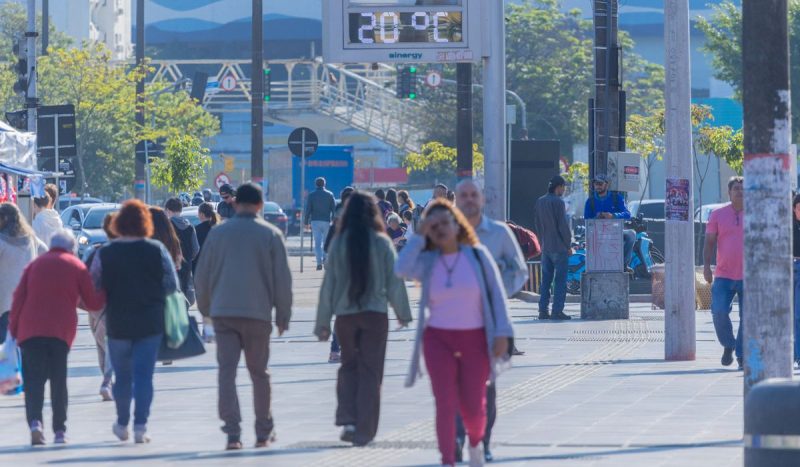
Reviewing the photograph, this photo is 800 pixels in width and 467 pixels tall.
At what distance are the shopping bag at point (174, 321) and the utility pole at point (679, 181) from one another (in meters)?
6.39

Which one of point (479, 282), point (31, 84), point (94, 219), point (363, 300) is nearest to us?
point (479, 282)

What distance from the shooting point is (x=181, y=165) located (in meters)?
49.8

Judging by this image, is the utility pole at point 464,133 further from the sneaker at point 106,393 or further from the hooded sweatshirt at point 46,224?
the sneaker at point 106,393

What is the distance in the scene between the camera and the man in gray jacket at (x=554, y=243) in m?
22.6

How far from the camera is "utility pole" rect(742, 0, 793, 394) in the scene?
32.3 ft

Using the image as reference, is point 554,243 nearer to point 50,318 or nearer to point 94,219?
point 50,318

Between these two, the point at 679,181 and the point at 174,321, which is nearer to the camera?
the point at 174,321

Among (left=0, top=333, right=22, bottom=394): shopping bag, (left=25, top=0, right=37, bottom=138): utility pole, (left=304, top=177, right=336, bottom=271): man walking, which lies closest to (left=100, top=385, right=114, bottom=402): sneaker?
(left=0, top=333, right=22, bottom=394): shopping bag

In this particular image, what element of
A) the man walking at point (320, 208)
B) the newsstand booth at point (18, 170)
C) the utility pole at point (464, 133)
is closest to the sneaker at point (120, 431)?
the newsstand booth at point (18, 170)

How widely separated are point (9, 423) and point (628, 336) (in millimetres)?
9371

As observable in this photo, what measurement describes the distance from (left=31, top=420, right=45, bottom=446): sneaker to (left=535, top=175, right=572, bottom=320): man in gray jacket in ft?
38.7

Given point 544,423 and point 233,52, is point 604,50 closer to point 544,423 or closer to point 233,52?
point 544,423

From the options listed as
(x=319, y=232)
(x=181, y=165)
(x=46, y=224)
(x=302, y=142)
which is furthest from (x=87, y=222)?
(x=46, y=224)

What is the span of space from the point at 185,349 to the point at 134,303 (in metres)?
0.87
